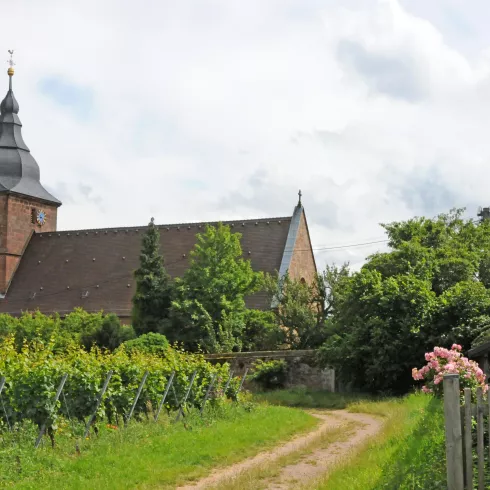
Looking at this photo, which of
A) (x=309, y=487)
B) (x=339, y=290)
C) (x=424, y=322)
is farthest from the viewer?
(x=339, y=290)

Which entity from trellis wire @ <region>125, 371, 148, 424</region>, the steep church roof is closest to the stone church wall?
the steep church roof

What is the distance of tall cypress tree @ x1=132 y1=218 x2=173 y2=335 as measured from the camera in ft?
127

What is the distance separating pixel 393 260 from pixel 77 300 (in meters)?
22.7

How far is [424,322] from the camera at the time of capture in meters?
27.1

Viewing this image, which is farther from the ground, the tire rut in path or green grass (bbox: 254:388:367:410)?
green grass (bbox: 254:388:367:410)

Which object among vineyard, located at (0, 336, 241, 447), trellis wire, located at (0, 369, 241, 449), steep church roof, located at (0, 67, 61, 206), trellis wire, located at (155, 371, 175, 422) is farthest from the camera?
steep church roof, located at (0, 67, 61, 206)

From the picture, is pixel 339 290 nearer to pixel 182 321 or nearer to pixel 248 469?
pixel 182 321

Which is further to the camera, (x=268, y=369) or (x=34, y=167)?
(x=34, y=167)

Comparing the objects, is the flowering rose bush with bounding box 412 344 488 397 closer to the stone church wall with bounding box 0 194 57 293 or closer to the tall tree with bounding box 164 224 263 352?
the tall tree with bounding box 164 224 263 352

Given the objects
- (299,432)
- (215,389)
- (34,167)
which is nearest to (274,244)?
(34,167)

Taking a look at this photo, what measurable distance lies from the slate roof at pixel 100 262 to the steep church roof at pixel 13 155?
3773 millimetres

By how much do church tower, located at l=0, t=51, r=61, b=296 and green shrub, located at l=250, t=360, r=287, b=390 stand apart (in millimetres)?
24415

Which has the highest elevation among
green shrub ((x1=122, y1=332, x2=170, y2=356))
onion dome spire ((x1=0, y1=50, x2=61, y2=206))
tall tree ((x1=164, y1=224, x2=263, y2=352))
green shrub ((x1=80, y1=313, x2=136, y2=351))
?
onion dome spire ((x1=0, y1=50, x2=61, y2=206))

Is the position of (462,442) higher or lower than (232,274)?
lower
